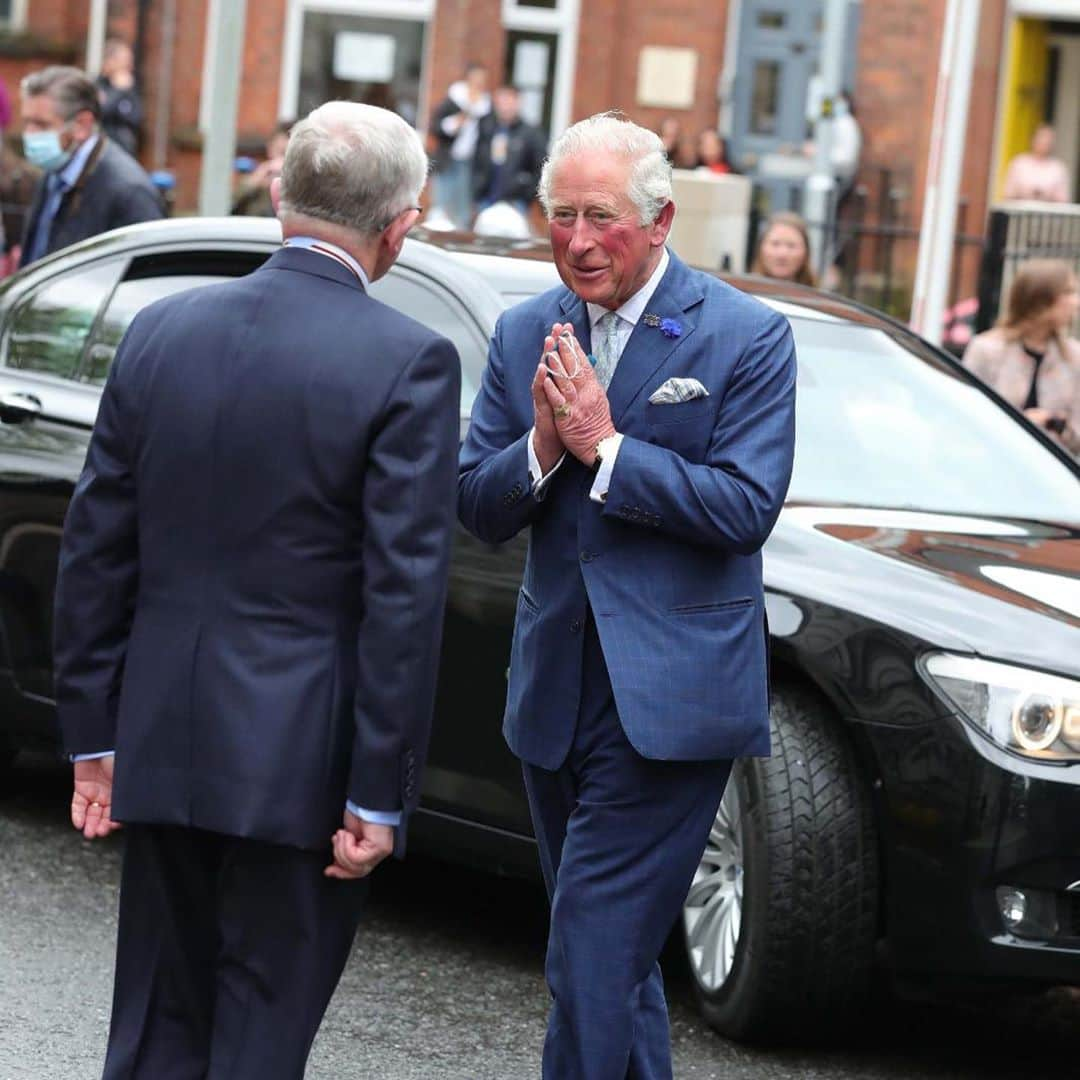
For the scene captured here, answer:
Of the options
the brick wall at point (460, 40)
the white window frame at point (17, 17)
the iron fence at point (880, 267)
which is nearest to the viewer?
the iron fence at point (880, 267)

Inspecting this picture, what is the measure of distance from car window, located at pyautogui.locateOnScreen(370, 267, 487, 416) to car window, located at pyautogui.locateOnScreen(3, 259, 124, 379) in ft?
3.09

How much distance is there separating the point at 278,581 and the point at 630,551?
2.57 ft

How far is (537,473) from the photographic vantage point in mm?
4066

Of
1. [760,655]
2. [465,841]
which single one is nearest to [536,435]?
[760,655]

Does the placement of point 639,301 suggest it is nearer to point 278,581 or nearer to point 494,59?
point 278,581

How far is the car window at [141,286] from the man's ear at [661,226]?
2462 mm

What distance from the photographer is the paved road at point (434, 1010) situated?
16.7 feet

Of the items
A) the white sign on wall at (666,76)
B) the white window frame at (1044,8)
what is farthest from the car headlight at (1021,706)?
the white window frame at (1044,8)

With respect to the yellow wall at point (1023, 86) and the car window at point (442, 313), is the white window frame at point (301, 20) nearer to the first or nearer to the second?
the yellow wall at point (1023, 86)

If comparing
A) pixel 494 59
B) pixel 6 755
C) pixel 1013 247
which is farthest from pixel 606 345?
pixel 494 59

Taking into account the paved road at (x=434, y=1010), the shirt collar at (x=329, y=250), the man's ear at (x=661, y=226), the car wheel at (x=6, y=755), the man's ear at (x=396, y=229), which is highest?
the man's ear at (x=661, y=226)

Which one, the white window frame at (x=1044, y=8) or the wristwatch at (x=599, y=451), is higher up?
the white window frame at (x=1044, y=8)

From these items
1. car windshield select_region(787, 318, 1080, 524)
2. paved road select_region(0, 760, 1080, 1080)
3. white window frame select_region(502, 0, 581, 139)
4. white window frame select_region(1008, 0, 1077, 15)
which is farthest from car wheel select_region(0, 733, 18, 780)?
white window frame select_region(1008, 0, 1077, 15)

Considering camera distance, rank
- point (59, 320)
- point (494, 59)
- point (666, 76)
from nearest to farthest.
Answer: point (59, 320) < point (494, 59) < point (666, 76)
